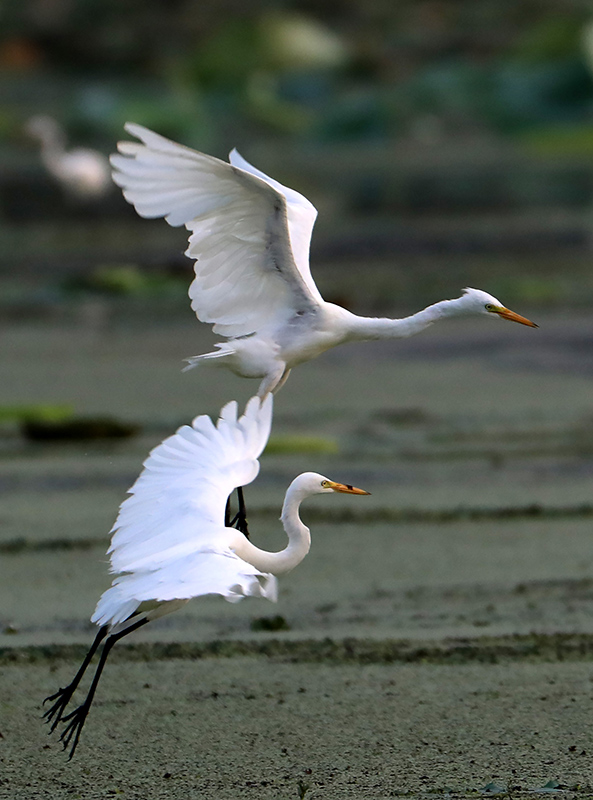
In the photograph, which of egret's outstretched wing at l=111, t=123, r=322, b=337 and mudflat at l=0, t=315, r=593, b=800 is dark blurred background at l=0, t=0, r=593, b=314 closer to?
mudflat at l=0, t=315, r=593, b=800

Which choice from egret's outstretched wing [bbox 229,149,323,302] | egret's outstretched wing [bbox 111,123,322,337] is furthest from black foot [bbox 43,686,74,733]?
egret's outstretched wing [bbox 229,149,323,302]

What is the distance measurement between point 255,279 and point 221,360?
30cm

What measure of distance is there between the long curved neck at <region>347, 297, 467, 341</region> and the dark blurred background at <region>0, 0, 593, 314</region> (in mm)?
7774

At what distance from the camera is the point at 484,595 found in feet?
19.6

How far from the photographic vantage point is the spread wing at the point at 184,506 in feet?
12.9

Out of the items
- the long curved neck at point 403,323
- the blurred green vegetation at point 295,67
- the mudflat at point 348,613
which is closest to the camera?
the mudflat at point 348,613

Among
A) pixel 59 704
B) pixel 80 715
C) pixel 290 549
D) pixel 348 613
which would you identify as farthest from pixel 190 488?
pixel 348 613

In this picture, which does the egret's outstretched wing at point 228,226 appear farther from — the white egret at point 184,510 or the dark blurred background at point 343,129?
the dark blurred background at point 343,129

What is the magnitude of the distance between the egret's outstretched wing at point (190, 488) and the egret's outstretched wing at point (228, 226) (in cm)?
81

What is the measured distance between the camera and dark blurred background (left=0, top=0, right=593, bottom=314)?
15242 mm

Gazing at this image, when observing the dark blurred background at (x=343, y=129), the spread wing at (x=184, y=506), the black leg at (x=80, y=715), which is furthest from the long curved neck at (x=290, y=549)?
the dark blurred background at (x=343, y=129)

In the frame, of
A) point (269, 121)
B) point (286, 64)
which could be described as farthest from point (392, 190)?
point (286, 64)

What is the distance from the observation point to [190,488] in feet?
13.6

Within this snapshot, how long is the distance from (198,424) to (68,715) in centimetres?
110
